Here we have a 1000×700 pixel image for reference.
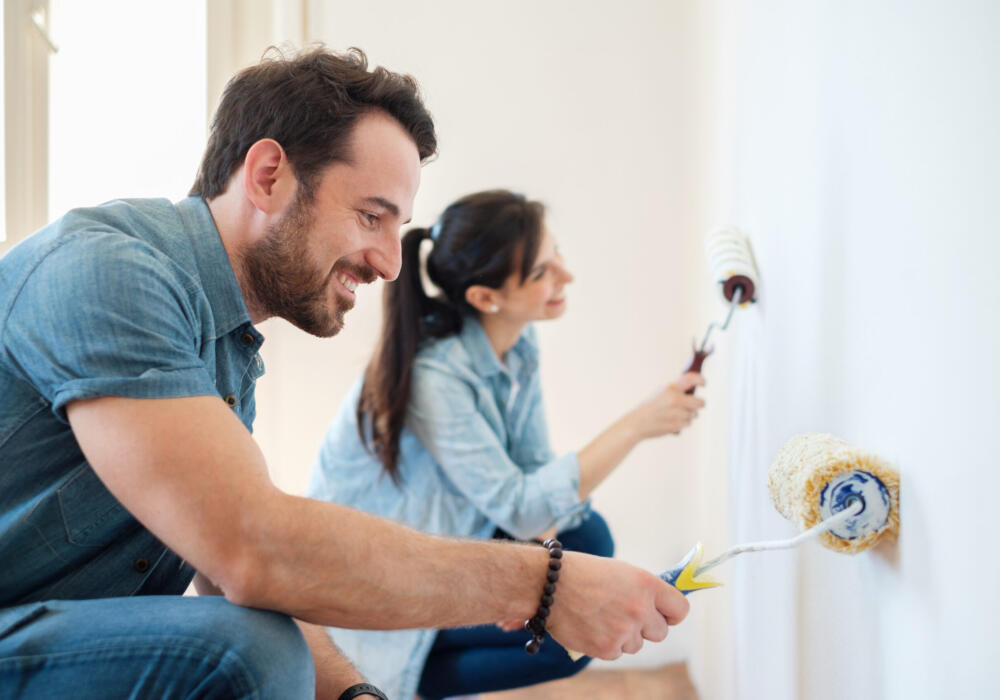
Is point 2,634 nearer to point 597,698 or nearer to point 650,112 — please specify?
point 597,698

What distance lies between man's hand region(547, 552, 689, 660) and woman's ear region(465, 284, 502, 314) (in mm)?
798

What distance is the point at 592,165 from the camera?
6.57 ft

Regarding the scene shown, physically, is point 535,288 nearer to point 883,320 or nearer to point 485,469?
point 485,469

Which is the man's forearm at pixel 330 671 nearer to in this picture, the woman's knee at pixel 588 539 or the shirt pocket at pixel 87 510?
the shirt pocket at pixel 87 510

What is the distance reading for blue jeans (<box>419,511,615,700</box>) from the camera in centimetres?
144

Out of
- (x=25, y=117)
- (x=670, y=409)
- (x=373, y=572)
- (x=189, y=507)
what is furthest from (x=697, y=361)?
(x=25, y=117)

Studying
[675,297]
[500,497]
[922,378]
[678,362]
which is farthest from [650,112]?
[922,378]

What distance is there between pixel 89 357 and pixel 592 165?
1.49m

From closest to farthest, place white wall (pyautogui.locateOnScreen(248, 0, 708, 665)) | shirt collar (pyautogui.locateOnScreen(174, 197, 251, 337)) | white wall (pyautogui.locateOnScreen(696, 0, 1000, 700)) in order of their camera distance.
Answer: white wall (pyautogui.locateOnScreen(696, 0, 1000, 700))
shirt collar (pyautogui.locateOnScreen(174, 197, 251, 337))
white wall (pyautogui.locateOnScreen(248, 0, 708, 665))

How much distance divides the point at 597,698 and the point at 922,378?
1.45 m

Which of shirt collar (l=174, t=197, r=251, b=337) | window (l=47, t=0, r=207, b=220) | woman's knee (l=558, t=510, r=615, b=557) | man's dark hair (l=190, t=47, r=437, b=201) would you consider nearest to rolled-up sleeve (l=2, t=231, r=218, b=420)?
shirt collar (l=174, t=197, r=251, b=337)

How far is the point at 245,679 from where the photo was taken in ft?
2.16

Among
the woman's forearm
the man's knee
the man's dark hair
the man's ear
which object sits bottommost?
the woman's forearm

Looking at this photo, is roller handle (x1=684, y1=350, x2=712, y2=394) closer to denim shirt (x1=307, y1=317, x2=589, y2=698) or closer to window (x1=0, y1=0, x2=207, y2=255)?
denim shirt (x1=307, y1=317, x2=589, y2=698)
